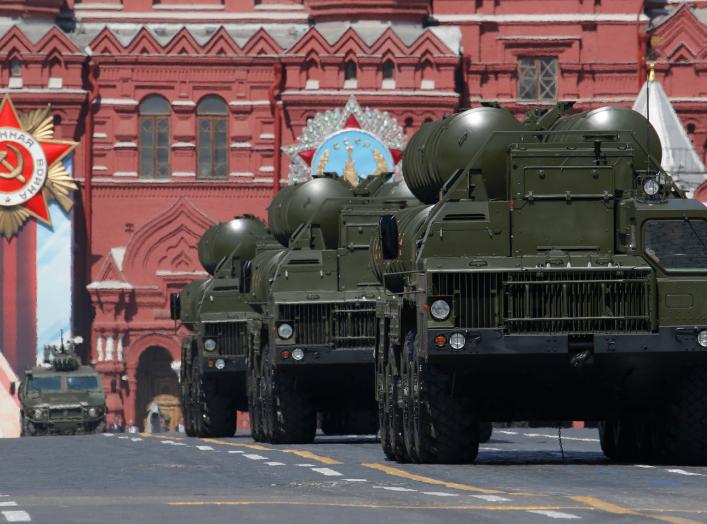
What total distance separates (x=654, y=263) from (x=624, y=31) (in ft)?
179

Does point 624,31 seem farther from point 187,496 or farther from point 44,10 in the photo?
point 187,496

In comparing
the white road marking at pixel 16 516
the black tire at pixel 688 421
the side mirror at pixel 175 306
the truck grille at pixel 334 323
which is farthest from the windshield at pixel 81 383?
the white road marking at pixel 16 516

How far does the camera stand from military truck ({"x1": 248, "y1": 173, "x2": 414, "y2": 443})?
3098 cm

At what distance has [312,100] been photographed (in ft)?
241

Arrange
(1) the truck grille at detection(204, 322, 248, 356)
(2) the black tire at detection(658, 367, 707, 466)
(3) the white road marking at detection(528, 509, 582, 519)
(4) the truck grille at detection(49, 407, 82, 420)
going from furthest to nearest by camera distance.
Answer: (4) the truck grille at detection(49, 407, 82, 420)
(1) the truck grille at detection(204, 322, 248, 356)
(2) the black tire at detection(658, 367, 707, 466)
(3) the white road marking at detection(528, 509, 582, 519)

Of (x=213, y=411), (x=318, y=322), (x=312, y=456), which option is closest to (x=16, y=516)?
(x=312, y=456)

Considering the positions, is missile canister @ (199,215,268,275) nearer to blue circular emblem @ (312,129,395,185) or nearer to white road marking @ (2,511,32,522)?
blue circular emblem @ (312,129,395,185)

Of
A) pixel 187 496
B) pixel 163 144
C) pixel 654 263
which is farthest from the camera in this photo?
pixel 163 144

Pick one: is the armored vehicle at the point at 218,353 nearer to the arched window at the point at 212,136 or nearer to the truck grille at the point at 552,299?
the truck grille at the point at 552,299

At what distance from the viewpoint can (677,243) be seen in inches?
854

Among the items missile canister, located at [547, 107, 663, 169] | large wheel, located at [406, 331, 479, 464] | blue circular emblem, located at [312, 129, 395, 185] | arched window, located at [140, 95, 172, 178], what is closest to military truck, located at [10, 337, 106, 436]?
blue circular emblem, located at [312, 129, 395, 185]

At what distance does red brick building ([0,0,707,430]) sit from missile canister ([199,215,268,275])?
2366 cm

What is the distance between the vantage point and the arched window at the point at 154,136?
245 ft

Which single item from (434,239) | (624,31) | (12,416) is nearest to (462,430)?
(434,239)
